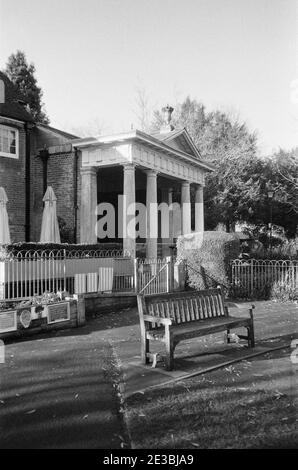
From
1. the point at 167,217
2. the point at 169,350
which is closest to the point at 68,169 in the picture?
the point at 167,217

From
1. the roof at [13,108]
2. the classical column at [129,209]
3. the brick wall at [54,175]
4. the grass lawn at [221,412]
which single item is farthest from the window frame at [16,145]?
the grass lawn at [221,412]

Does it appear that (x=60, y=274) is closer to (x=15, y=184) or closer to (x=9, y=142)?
(x=15, y=184)

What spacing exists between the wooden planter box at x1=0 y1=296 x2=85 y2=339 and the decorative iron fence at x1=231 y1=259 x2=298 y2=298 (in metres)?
6.44

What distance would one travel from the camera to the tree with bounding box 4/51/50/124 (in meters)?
35.6

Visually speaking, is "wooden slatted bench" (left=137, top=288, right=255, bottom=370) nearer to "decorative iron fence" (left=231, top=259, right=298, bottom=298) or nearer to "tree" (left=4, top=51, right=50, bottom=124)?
"decorative iron fence" (left=231, top=259, right=298, bottom=298)

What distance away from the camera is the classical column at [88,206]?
17.1 meters

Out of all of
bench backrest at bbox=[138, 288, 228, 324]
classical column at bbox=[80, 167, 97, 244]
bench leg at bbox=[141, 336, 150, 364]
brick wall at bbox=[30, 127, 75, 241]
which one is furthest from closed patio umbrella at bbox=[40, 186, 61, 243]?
bench leg at bbox=[141, 336, 150, 364]

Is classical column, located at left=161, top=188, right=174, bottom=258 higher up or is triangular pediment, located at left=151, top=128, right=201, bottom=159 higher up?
triangular pediment, located at left=151, top=128, right=201, bottom=159

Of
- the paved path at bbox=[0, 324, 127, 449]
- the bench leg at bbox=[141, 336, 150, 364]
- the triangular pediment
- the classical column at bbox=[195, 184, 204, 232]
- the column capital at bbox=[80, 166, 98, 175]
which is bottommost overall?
the paved path at bbox=[0, 324, 127, 449]

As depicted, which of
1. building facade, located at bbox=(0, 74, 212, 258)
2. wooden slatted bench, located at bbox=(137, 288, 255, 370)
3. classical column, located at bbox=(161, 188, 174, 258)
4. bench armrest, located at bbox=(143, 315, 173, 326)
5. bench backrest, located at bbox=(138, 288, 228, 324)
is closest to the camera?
bench armrest, located at bbox=(143, 315, 173, 326)

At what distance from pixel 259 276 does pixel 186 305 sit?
Result: 7498 mm

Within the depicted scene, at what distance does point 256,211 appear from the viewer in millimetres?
32062
